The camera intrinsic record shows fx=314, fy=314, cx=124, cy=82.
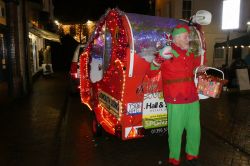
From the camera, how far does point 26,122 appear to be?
307 inches

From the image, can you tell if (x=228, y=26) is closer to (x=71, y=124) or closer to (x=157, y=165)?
(x=71, y=124)

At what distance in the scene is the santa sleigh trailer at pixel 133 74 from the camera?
4732 mm

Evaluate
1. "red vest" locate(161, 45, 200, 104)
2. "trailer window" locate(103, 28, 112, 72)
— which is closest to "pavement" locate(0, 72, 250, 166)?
"red vest" locate(161, 45, 200, 104)

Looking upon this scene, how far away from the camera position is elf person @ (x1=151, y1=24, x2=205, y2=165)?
4.32 meters

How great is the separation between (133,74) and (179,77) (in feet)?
2.39

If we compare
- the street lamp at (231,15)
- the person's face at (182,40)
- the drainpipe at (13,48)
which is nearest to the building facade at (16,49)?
the drainpipe at (13,48)

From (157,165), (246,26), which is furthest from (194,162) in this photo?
(246,26)

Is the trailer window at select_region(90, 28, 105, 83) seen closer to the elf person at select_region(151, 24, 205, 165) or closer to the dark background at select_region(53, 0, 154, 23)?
the elf person at select_region(151, 24, 205, 165)

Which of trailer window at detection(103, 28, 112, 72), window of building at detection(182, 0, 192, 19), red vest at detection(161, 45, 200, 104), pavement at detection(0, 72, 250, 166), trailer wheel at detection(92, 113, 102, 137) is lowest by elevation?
pavement at detection(0, 72, 250, 166)

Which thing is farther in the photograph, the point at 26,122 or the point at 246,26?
the point at 246,26

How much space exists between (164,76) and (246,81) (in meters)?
8.51

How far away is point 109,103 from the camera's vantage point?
541cm

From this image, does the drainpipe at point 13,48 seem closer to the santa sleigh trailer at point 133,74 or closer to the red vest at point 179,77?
the santa sleigh trailer at point 133,74

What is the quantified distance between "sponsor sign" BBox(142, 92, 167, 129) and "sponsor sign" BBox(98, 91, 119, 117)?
45 centimetres
